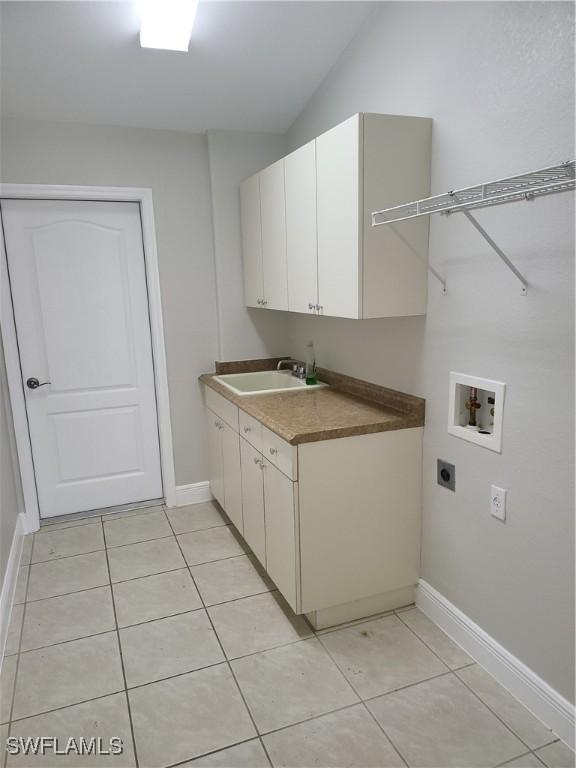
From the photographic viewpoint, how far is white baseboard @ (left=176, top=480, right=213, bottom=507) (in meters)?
3.50

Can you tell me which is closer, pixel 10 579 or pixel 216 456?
pixel 10 579

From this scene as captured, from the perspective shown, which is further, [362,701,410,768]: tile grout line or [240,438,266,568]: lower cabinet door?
[240,438,266,568]: lower cabinet door

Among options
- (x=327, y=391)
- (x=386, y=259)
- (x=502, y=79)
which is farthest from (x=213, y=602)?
(x=502, y=79)

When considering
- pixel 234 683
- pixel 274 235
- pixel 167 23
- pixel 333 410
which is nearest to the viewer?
pixel 234 683

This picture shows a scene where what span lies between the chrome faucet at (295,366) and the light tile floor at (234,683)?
47.2 inches

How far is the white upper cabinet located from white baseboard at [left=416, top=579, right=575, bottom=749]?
4.20 ft

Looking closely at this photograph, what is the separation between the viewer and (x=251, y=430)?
249 cm

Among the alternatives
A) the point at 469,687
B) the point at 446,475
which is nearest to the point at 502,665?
the point at 469,687

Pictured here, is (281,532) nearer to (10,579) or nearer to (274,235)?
(10,579)

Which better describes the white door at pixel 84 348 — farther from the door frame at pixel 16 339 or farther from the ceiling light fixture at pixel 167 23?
the ceiling light fixture at pixel 167 23

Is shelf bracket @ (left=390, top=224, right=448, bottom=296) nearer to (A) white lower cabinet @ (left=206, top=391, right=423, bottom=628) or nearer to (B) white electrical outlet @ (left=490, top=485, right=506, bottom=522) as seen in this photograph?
(A) white lower cabinet @ (left=206, top=391, right=423, bottom=628)

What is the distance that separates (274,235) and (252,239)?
0.38m

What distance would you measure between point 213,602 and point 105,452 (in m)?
1.44

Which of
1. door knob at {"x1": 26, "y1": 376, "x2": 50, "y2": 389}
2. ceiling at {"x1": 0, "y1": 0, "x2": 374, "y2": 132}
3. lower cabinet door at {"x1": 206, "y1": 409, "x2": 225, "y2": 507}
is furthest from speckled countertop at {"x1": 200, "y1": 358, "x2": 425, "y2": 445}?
ceiling at {"x1": 0, "y1": 0, "x2": 374, "y2": 132}
